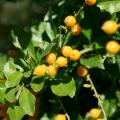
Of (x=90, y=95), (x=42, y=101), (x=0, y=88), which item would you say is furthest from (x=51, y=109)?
(x=0, y=88)

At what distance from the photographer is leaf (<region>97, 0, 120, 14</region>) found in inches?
75.0

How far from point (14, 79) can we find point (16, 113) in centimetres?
17

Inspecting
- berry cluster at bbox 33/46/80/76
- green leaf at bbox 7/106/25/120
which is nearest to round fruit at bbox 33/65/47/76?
berry cluster at bbox 33/46/80/76

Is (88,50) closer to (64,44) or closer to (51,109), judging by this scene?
(64,44)

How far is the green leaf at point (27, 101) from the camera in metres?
1.97

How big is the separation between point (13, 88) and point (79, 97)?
0.57m

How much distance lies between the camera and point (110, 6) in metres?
1.90

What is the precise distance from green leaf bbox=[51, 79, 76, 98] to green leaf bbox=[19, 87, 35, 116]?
0.39ft

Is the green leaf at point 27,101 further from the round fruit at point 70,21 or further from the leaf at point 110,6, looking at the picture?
the leaf at point 110,6

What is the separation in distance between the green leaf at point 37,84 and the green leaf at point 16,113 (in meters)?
0.15

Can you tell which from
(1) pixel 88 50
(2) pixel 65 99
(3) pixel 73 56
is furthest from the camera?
(2) pixel 65 99

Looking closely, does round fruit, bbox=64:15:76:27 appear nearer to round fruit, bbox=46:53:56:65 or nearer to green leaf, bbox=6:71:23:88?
round fruit, bbox=46:53:56:65

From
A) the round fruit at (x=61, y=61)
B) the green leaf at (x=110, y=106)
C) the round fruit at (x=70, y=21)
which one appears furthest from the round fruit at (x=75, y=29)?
the green leaf at (x=110, y=106)

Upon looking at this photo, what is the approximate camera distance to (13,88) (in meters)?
2.02
